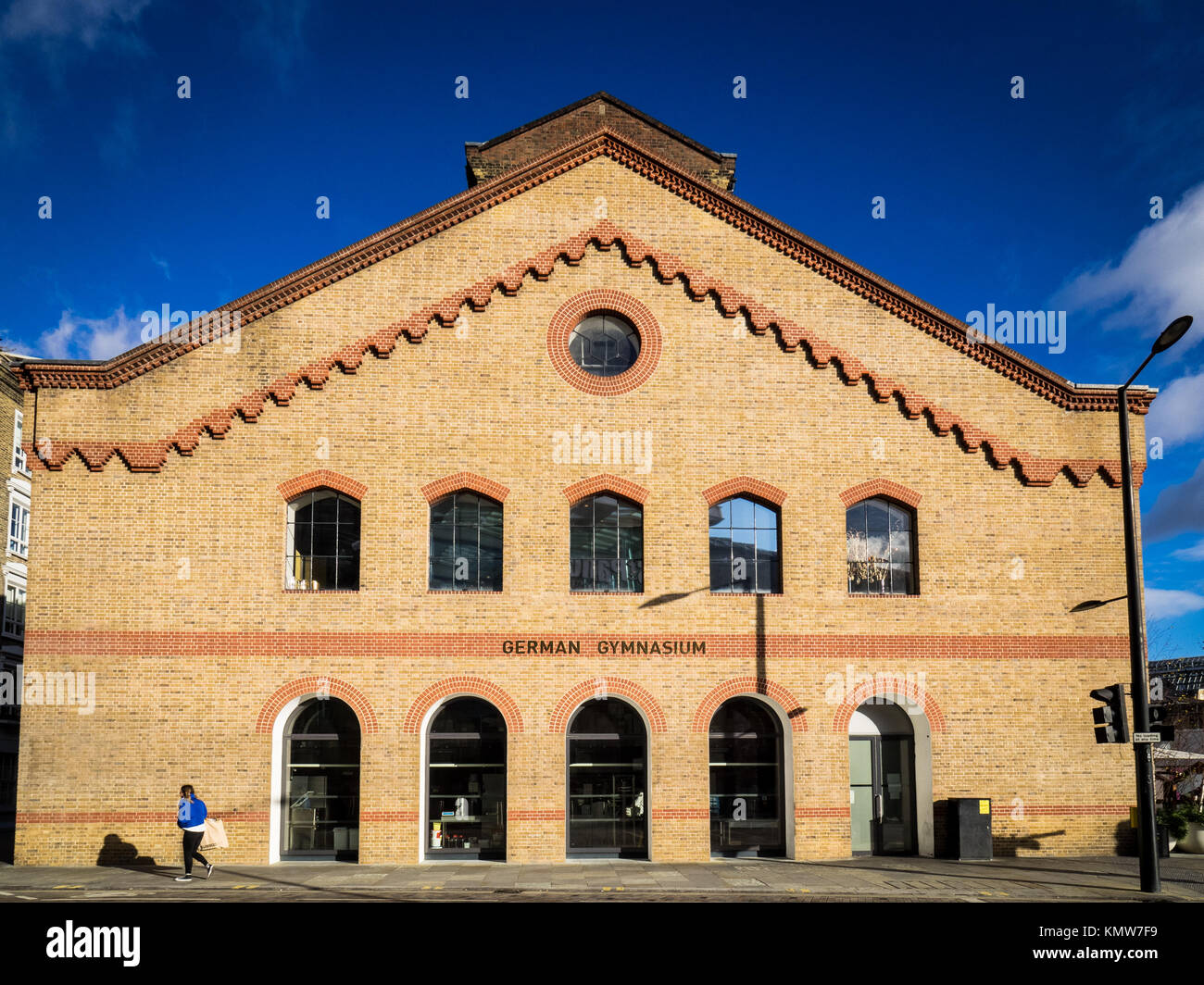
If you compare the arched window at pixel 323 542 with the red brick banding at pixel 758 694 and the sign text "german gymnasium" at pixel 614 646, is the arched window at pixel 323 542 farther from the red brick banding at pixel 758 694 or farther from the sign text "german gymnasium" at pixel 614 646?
the red brick banding at pixel 758 694

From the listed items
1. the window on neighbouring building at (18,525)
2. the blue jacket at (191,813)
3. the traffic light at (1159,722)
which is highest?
the window on neighbouring building at (18,525)

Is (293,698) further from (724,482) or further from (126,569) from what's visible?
(724,482)

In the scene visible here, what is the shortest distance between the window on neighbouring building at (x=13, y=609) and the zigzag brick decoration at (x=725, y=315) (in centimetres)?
1892

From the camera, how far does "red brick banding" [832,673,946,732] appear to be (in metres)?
19.7

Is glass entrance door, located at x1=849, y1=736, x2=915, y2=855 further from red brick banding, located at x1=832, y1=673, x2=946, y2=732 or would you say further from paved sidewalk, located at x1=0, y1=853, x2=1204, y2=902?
red brick banding, located at x1=832, y1=673, x2=946, y2=732

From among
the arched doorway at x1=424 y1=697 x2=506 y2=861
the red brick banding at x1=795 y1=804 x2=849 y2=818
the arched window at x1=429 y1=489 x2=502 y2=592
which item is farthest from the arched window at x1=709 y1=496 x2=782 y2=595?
the arched doorway at x1=424 y1=697 x2=506 y2=861

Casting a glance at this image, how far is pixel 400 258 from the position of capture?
2052 cm

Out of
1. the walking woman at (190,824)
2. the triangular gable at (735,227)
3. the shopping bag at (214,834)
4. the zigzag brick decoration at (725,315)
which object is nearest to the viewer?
the walking woman at (190,824)

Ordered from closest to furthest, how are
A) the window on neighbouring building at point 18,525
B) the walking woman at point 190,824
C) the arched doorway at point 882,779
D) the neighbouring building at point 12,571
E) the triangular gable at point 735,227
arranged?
the walking woman at point 190,824 < the arched doorway at point 882,779 < the triangular gable at point 735,227 < the neighbouring building at point 12,571 < the window on neighbouring building at point 18,525

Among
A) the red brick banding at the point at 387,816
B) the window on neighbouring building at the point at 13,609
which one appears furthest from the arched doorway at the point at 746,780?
the window on neighbouring building at the point at 13,609

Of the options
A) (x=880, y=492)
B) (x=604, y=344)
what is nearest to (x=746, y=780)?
(x=880, y=492)

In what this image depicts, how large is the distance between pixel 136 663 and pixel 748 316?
518 inches

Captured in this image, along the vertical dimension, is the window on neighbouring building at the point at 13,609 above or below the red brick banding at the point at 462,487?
below

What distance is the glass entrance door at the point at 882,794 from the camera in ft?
65.3
